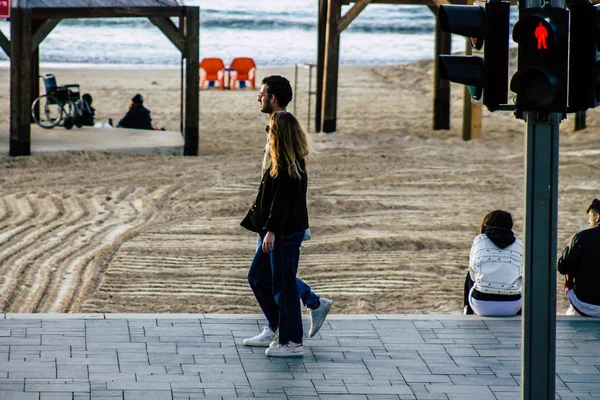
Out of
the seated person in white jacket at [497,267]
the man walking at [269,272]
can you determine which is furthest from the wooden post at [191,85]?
the man walking at [269,272]

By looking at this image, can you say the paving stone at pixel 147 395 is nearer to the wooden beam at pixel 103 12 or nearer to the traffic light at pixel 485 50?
the traffic light at pixel 485 50

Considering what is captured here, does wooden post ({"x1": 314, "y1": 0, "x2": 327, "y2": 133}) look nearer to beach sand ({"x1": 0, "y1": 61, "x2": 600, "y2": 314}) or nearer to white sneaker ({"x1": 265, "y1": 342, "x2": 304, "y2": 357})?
beach sand ({"x1": 0, "y1": 61, "x2": 600, "y2": 314})

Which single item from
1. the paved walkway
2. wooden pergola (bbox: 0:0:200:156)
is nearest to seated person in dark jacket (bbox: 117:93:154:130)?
wooden pergola (bbox: 0:0:200:156)

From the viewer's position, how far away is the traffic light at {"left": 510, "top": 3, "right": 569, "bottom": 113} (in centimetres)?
416

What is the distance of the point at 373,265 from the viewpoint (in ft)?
30.4

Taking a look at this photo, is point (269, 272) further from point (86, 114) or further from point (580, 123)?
point (580, 123)

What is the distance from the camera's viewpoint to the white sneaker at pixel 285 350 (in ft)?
19.3

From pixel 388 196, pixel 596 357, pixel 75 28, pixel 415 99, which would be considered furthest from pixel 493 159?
pixel 75 28

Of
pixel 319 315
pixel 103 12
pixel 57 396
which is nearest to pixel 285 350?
pixel 319 315

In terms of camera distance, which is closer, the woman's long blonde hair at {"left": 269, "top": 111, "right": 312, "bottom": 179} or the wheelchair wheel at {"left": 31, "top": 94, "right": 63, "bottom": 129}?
the woman's long blonde hair at {"left": 269, "top": 111, "right": 312, "bottom": 179}

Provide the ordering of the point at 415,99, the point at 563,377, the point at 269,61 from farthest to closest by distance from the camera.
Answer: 1. the point at 269,61
2. the point at 415,99
3. the point at 563,377

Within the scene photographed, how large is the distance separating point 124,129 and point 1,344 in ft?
34.6

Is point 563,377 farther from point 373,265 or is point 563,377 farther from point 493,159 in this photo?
point 493,159

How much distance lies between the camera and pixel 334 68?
1698cm
